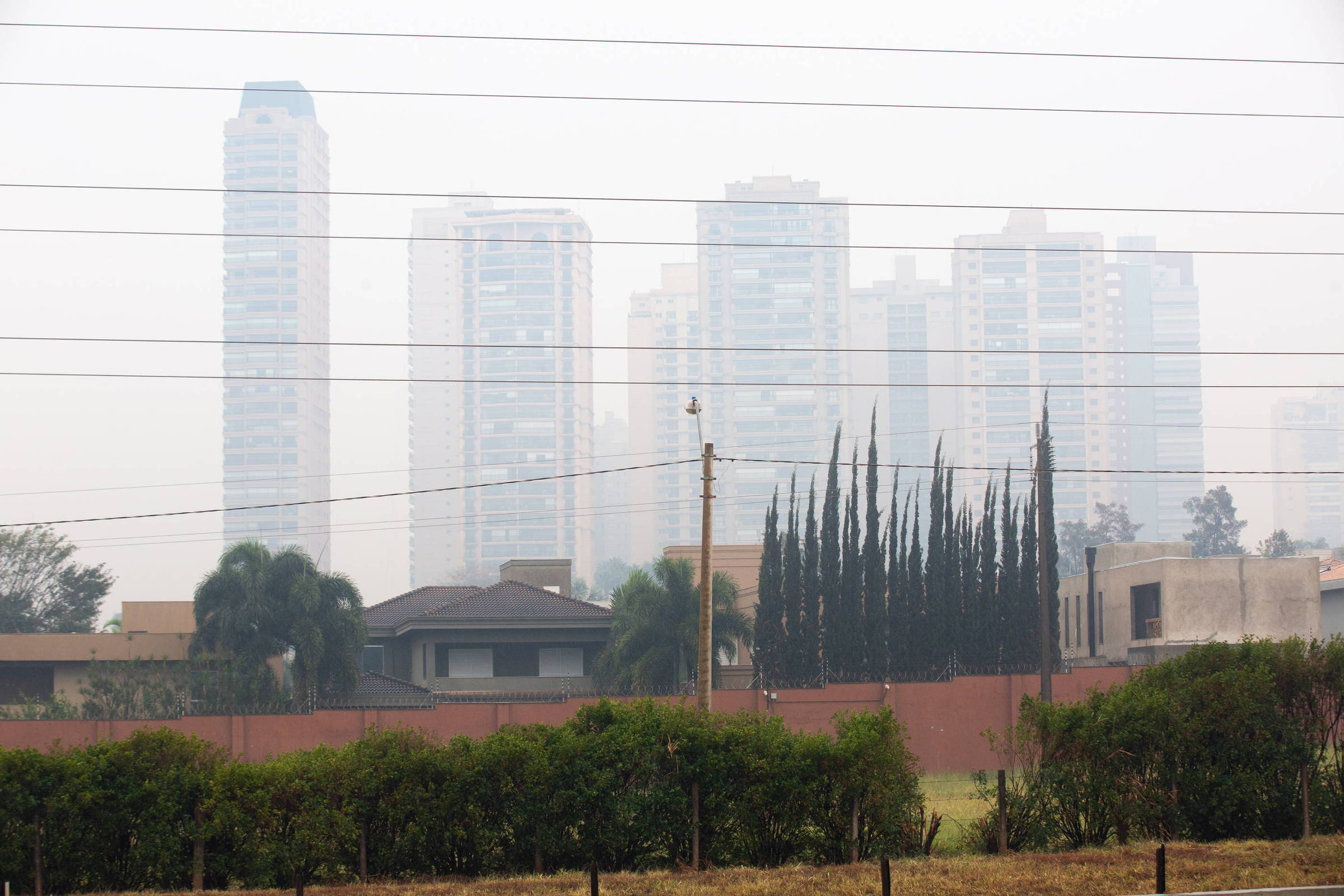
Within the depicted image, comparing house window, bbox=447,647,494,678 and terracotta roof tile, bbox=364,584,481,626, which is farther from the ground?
terracotta roof tile, bbox=364,584,481,626

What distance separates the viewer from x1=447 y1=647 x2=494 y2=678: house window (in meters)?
46.4

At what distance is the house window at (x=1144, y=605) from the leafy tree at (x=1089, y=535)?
70373 mm

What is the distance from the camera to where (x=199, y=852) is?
46.7 feet

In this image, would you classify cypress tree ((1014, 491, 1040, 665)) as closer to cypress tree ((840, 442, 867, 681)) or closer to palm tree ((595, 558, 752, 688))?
cypress tree ((840, 442, 867, 681))

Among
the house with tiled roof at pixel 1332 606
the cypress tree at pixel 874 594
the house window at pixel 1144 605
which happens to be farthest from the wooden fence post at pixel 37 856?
the house with tiled roof at pixel 1332 606

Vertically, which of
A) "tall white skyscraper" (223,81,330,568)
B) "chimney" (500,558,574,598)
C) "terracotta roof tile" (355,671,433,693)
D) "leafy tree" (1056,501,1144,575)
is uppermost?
"tall white skyscraper" (223,81,330,568)

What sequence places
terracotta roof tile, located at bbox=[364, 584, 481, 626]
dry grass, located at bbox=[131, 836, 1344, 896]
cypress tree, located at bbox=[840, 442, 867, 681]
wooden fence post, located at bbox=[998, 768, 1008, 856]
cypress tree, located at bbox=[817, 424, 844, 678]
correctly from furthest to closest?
terracotta roof tile, located at bbox=[364, 584, 481, 626] < cypress tree, located at bbox=[817, 424, 844, 678] < cypress tree, located at bbox=[840, 442, 867, 681] < wooden fence post, located at bbox=[998, 768, 1008, 856] < dry grass, located at bbox=[131, 836, 1344, 896]

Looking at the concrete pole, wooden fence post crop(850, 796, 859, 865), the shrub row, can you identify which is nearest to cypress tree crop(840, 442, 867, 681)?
the concrete pole

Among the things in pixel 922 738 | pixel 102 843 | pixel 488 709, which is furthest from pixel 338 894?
pixel 922 738

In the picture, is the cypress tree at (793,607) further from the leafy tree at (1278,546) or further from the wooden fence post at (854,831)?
the leafy tree at (1278,546)

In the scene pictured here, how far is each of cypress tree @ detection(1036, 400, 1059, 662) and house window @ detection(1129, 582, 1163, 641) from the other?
12.9ft

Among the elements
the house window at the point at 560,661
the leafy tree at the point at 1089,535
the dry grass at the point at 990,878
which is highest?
the leafy tree at the point at 1089,535

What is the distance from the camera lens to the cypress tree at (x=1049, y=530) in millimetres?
35219

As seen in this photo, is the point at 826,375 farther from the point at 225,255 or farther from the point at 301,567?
the point at 301,567
